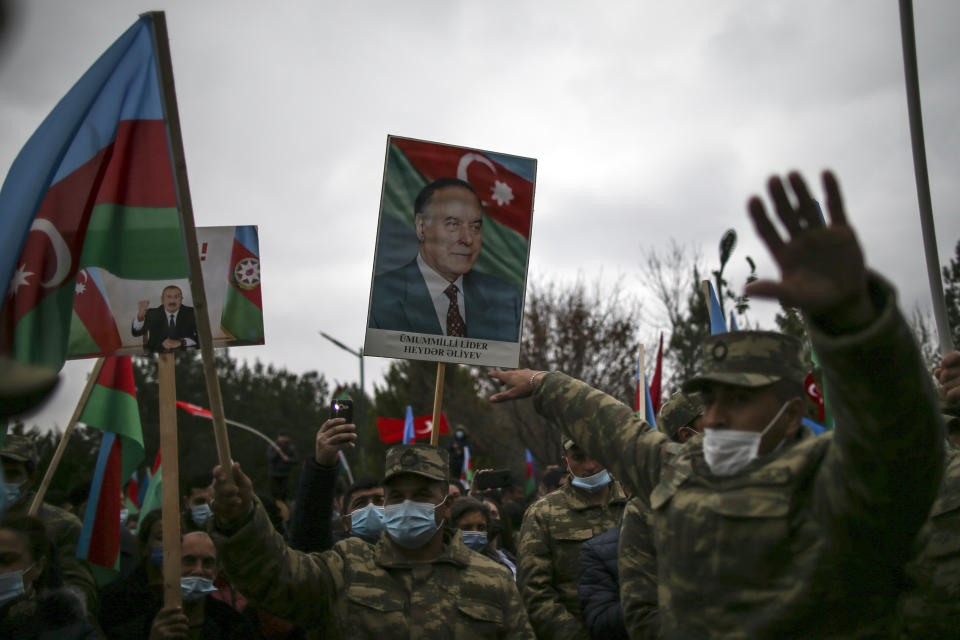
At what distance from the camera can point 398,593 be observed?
3814 mm

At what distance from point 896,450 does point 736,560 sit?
0.62m

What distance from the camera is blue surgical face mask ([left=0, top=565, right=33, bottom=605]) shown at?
12.7ft

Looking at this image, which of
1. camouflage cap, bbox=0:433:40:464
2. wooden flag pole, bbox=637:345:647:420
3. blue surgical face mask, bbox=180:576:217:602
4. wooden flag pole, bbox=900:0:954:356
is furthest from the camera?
wooden flag pole, bbox=637:345:647:420

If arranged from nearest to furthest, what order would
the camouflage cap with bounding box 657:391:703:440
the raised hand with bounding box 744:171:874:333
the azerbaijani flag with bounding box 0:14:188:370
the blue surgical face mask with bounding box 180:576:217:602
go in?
the raised hand with bounding box 744:171:874:333 < the azerbaijani flag with bounding box 0:14:188:370 < the camouflage cap with bounding box 657:391:703:440 < the blue surgical face mask with bounding box 180:576:217:602

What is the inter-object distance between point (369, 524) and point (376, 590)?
1.65m

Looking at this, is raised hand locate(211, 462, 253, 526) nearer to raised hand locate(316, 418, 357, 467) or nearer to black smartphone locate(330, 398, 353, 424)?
raised hand locate(316, 418, 357, 467)

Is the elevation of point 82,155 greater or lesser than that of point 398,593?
greater

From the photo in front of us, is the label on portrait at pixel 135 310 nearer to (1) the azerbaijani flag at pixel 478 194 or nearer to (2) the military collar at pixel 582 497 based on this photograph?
(1) the azerbaijani flag at pixel 478 194

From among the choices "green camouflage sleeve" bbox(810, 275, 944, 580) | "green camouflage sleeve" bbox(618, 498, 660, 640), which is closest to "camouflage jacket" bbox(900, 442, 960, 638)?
"green camouflage sleeve" bbox(618, 498, 660, 640)

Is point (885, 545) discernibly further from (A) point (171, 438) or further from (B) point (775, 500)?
(A) point (171, 438)

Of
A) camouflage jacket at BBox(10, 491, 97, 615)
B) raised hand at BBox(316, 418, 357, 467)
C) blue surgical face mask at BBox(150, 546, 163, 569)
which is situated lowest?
camouflage jacket at BBox(10, 491, 97, 615)

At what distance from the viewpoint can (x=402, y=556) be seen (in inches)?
159

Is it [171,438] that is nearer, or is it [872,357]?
[872,357]

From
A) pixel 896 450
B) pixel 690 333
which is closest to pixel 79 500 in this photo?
pixel 896 450
